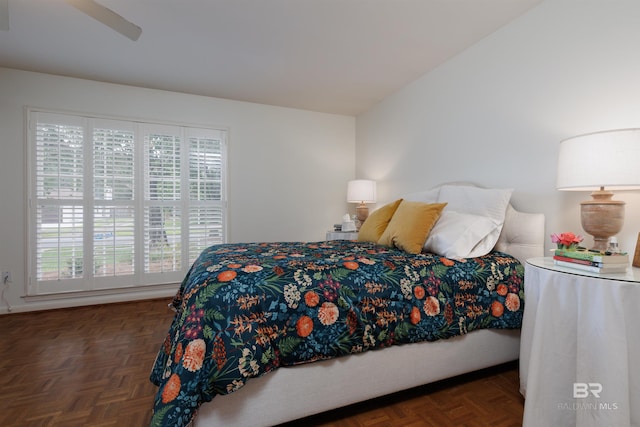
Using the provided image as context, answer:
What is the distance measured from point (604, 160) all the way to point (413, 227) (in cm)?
101

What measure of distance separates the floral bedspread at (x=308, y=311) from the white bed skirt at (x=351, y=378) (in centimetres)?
8

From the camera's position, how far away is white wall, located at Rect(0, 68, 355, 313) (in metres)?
2.93

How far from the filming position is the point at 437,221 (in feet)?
7.12

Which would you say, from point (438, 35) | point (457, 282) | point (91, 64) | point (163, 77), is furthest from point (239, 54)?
point (457, 282)

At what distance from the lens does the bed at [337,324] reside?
1.14 m

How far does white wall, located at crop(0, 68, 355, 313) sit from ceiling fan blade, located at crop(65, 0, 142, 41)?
180 centimetres

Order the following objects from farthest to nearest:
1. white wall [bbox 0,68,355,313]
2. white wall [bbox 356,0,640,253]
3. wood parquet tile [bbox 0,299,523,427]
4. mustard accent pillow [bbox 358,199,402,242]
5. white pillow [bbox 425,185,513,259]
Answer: white wall [bbox 0,68,355,313] < mustard accent pillow [bbox 358,199,402,242] < white pillow [bbox 425,185,513,259] < white wall [bbox 356,0,640,253] < wood parquet tile [bbox 0,299,523,427]

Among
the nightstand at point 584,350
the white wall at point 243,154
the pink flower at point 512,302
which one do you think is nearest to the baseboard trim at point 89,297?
the white wall at point 243,154

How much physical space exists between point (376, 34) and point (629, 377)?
245 centimetres

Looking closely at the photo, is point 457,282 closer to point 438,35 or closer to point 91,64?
point 438,35

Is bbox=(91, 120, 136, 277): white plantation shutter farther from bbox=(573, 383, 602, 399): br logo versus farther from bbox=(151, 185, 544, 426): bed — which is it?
bbox=(573, 383, 602, 399): br logo

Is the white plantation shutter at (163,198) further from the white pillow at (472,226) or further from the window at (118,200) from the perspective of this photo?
the white pillow at (472,226)

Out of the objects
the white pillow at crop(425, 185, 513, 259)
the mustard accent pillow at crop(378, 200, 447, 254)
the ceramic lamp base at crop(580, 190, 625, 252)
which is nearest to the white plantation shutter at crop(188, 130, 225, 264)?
the mustard accent pillow at crop(378, 200, 447, 254)
